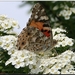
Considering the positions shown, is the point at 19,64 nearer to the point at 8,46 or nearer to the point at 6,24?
the point at 8,46

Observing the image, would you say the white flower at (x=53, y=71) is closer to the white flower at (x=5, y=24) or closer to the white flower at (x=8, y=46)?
the white flower at (x=8, y=46)

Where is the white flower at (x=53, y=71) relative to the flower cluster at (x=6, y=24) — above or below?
below

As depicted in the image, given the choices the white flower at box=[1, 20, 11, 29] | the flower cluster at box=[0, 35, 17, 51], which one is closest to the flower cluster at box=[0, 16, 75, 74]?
the flower cluster at box=[0, 35, 17, 51]

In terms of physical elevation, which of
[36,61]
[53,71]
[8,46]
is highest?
[8,46]

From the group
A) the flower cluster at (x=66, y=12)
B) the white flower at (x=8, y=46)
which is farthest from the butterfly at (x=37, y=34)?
the flower cluster at (x=66, y=12)

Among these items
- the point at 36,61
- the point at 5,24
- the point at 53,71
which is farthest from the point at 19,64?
the point at 5,24

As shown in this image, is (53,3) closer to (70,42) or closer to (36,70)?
(70,42)

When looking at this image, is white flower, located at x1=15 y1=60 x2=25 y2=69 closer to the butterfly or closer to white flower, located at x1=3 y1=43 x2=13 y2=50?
white flower, located at x1=3 y1=43 x2=13 y2=50
